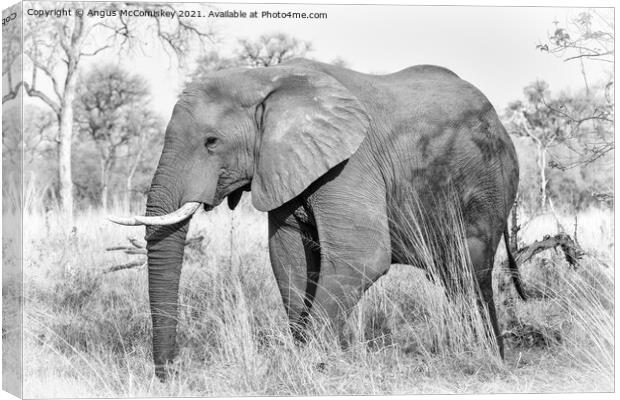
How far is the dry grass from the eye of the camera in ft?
21.9

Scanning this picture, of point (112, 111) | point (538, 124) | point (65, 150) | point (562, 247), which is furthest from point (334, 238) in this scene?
point (112, 111)

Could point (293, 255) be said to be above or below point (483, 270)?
above

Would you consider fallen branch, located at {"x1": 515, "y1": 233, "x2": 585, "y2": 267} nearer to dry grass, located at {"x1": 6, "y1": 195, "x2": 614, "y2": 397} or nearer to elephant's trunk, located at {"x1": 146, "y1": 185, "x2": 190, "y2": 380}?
dry grass, located at {"x1": 6, "y1": 195, "x2": 614, "y2": 397}

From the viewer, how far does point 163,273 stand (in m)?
6.81

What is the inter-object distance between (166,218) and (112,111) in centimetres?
2177

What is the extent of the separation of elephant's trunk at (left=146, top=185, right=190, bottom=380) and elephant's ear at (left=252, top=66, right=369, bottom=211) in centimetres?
Result: 67

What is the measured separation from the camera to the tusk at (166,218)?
21.4 feet

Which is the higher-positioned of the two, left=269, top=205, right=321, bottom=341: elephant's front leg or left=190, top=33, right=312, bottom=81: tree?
left=190, top=33, right=312, bottom=81: tree

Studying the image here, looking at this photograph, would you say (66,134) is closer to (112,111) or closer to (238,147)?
(238,147)

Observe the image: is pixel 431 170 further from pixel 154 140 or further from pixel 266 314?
pixel 154 140

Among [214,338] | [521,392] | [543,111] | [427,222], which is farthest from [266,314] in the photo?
[543,111]

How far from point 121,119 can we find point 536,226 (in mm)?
18230

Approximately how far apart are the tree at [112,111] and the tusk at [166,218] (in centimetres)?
2045

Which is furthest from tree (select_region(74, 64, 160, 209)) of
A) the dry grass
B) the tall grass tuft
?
the tall grass tuft
